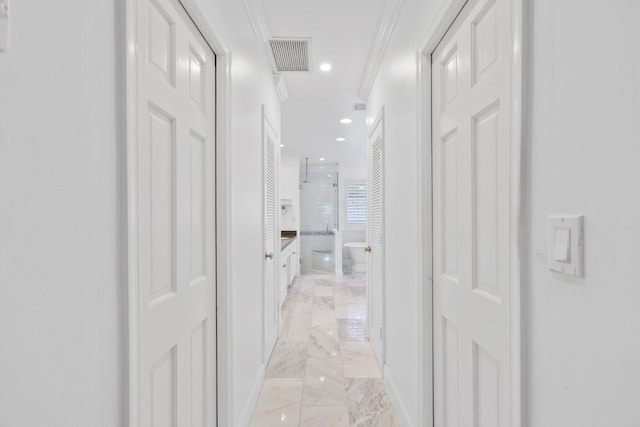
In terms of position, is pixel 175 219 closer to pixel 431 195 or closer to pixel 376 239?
pixel 431 195

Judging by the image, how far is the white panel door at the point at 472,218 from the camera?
0.97m

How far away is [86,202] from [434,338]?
1.44m

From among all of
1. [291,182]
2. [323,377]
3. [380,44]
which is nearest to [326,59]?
[380,44]

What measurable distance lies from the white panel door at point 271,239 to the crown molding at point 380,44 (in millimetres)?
970

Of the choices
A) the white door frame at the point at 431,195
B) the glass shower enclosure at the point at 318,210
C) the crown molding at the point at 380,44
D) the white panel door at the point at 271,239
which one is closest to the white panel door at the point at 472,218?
the white door frame at the point at 431,195

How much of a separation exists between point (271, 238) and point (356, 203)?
5.46 m

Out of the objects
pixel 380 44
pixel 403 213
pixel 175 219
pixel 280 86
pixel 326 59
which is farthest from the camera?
pixel 280 86

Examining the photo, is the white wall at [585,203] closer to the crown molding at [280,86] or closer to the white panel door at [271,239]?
the white panel door at [271,239]

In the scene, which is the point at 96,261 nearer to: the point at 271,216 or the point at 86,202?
the point at 86,202

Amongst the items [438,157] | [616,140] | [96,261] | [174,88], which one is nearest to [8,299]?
[96,261]

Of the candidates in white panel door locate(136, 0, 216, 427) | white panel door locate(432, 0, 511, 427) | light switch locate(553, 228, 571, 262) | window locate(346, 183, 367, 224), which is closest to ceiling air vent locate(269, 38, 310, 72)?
white panel door locate(136, 0, 216, 427)

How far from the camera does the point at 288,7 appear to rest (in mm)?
2127

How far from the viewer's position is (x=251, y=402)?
204 centimetres

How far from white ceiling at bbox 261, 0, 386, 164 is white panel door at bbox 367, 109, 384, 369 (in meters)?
0.59
